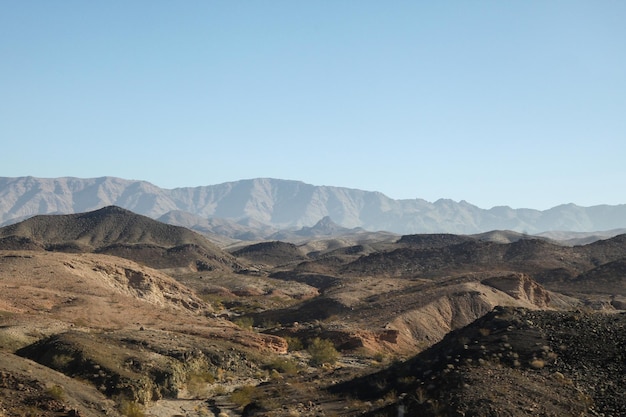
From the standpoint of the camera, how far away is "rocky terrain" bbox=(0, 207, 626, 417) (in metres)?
17.4

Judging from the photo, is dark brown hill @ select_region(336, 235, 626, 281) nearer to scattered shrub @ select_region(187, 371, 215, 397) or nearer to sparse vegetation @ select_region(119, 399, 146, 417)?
scattered shrub @ select_region(187, 371, 215, 397)

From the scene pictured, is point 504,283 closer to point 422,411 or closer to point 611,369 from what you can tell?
point 611,369

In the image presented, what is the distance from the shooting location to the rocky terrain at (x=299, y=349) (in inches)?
685

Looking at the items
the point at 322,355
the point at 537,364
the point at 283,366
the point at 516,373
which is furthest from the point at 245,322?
the point at 516,373

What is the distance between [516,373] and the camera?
18.4 meters

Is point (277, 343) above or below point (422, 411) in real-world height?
below

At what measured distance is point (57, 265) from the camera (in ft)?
147

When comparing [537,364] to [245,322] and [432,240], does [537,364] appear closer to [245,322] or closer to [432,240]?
[245,322]

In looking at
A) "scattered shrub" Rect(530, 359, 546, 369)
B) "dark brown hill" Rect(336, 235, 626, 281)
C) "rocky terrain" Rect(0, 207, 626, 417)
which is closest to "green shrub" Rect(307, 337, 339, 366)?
"rocky terrain" Rect(0, 207, 626, 417)

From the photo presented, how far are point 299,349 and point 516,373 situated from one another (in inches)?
788

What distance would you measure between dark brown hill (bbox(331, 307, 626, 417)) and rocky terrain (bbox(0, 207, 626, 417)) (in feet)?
0.19

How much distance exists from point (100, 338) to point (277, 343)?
1097cm

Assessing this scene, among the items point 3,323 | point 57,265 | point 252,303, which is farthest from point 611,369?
point 252,303

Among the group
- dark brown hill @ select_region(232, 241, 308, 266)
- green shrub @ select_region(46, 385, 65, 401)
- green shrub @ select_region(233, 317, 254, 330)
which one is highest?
green shrub @ select_region(46, 385, 65, 401)
